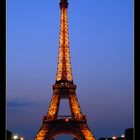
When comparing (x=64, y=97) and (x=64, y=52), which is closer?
(x=64, y=52)

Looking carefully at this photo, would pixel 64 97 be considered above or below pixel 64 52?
below
